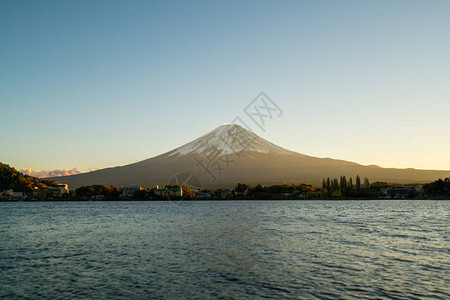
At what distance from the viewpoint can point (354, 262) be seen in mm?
23594

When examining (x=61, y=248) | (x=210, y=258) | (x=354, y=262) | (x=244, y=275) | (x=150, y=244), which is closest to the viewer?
(x=244, y=275)

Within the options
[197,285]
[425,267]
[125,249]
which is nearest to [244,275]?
[197,285]

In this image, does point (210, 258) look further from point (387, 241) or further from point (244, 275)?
point (387, 241)

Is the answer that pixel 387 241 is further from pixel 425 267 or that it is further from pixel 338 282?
pixel 338 282

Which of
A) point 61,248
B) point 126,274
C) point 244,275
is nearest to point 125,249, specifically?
point 61,248

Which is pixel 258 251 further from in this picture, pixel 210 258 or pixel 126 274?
pixel 126 274

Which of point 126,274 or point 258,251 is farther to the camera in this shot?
point 258,251

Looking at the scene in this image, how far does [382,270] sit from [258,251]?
998 cm

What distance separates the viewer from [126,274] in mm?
20719

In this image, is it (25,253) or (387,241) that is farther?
(387,241)

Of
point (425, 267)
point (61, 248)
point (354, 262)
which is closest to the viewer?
point (425, 267)

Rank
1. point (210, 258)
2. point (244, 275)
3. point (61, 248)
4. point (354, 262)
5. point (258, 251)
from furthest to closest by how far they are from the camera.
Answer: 1. point (61, 248)
2. point (258, 251)
3. point (210, 258)
4. point (354, 262)
5. point (244, 275)

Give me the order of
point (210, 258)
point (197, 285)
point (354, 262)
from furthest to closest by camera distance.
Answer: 1. point (210, 258)
2. point (354, 262)
3. point (197, 285)

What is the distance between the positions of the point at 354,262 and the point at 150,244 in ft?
60.5
